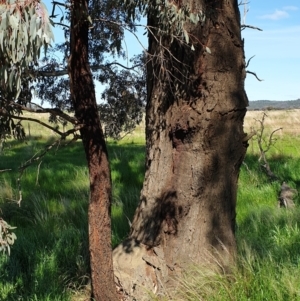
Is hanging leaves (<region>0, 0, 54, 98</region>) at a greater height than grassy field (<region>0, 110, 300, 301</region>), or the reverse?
hanging leaves (<region>0, 0, 54, 98</region>)

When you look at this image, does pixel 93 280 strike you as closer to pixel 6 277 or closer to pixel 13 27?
pixel 6 277

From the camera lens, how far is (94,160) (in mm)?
3988

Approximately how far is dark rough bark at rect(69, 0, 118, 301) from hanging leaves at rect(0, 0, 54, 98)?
1.32 meters

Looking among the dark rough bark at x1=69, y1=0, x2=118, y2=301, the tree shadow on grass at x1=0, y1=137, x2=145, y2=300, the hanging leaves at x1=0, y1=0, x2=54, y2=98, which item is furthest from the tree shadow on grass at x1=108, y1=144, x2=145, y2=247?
the hanging leaves at x1=0, y1=0, x2=54, y2=98

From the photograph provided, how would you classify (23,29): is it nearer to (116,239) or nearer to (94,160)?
(94,160)

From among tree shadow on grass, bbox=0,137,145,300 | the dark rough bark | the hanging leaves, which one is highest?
the hanging leaves

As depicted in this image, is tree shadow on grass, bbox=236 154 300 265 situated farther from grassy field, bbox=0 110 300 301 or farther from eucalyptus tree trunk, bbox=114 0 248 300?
eucalyptus tree trunk, bbox=114 0 248 300

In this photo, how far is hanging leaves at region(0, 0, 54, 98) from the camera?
2318 millimetres

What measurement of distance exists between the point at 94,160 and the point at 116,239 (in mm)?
1558

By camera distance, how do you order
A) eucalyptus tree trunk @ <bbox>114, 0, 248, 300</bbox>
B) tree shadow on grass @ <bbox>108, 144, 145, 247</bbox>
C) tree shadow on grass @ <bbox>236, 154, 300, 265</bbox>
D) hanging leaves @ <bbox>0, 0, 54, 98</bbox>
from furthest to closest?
tree shadow on grass @ <bbox>108, 144, 145, 247</bbox> < tree shadow on grass @ <bbox>236, 154, 300, 265</bbox> < eucalyptus tree trunk @ <bbox>114, 0, 248, 300</bbox> < hanging leaves @ <bbox>0, 0, 54, 98</bbox>

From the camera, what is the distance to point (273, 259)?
414 centimetres

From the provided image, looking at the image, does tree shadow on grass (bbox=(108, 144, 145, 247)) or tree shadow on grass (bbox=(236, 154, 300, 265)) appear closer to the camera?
tree shadow on grass (bbox=(236, 154, 300, 265))

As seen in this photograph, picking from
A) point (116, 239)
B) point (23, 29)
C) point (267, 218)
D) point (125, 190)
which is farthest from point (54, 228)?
point (23, 29)

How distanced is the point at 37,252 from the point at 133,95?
2.45m
